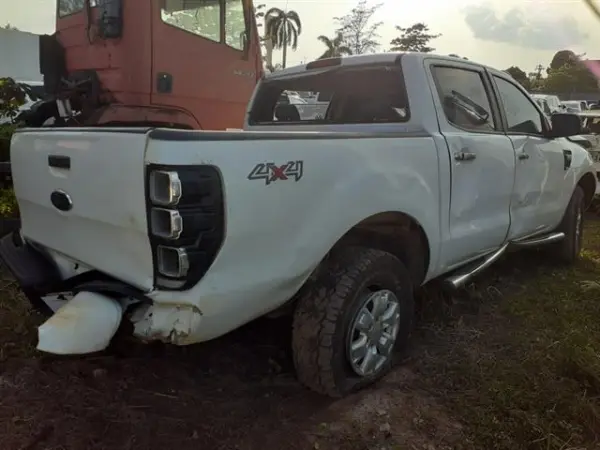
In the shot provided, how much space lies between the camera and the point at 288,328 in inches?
141

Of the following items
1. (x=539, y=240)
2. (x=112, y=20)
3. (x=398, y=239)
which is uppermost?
(x=112, y=20)

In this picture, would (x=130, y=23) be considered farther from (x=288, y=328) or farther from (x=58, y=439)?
(x=58, y=439)

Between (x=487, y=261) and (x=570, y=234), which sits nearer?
(x=487, y=261)

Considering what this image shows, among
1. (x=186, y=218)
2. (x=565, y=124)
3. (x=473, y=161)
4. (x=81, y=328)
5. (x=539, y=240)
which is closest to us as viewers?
(x=186, y=218)

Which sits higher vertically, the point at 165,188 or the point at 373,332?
the point at 165,188

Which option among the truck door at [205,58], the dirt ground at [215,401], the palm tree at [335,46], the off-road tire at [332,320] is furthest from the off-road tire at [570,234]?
the palm tree at [335,46]

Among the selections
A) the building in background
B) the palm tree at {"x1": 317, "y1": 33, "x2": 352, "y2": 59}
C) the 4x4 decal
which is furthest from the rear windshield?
the palm tree at {"x1": 317, "y1": 33, "x2": 352, "y2": 59}

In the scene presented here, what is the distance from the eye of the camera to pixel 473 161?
3506 millimetres

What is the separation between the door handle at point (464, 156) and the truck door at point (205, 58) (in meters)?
3.39

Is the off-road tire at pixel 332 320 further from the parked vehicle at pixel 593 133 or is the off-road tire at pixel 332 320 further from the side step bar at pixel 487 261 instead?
the parked vehicle at pixel 593 133

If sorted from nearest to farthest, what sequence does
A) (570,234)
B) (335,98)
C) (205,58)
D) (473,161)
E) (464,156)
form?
(464,156), (473,161), (335,98), (570,234), (205,58)

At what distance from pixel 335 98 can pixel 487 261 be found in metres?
1.58

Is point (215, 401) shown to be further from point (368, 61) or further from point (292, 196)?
point (368, 61)

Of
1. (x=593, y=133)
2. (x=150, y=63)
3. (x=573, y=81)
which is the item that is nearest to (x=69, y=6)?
(x=150, y=63)
